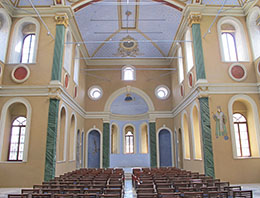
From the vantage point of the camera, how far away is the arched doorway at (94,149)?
806 inches

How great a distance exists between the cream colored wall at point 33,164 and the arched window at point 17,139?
0.89 metres

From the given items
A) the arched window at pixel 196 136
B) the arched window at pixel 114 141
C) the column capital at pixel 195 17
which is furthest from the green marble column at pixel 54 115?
the arched window at pixel 114 141

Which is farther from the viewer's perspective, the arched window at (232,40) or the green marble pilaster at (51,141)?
the arched window at (232,40)

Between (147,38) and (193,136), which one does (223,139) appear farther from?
(147,38)

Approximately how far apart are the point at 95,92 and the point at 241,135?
13.5 m

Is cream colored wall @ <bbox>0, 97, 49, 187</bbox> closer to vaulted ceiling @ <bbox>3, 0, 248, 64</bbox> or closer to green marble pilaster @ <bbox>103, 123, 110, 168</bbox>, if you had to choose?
vaulted ceiling @ <bbox>3, 0, 248, 64</bbox>

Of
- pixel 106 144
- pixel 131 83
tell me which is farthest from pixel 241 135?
pixel 106 144

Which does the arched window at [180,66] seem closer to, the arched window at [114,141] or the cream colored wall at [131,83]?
the cream colored wall at [131,83]

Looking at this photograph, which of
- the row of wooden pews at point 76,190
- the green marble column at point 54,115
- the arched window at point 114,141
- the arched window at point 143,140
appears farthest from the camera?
the arched window at point 143,140

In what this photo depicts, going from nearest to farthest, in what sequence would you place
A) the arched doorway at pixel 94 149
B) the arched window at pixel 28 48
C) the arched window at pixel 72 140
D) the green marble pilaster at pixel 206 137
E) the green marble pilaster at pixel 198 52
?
1. the green marble pilaster at pixel 206 137
2. the green marble pilaster at pixel 198 52
3. the arched window at pixel 28 48
4. the arched window at pixel 72 140
5. the arched doorway at pixel 94 149

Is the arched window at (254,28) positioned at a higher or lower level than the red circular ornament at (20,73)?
higher

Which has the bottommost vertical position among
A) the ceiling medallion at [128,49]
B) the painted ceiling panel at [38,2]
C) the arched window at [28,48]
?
the arched window at [28,48]

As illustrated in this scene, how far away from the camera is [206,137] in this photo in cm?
1225

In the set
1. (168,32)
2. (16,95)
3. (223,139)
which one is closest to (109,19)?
(168,32)
